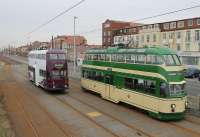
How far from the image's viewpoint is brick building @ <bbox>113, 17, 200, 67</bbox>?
70.0 meters

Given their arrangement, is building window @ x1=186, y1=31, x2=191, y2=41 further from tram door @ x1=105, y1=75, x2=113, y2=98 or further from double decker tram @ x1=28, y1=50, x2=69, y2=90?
tram door @ x1=105, y1=75, x2=113, y2=98

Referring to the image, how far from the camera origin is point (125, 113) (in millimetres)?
23109

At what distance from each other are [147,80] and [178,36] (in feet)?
211

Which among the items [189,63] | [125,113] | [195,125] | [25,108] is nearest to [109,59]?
[125,113]

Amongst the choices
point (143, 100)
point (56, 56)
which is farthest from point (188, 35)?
point (143, 100)

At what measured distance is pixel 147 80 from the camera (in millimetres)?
21531

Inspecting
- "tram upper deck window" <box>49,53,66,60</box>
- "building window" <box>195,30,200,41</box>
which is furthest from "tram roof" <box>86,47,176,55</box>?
"building window" <box>195,30,200,41</box>

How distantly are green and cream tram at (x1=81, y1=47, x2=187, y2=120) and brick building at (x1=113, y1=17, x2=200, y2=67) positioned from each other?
40.4m

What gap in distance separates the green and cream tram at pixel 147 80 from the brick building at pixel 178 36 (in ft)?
132

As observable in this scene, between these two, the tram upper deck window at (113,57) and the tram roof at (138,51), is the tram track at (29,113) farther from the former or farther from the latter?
the tram roof at (138,51)

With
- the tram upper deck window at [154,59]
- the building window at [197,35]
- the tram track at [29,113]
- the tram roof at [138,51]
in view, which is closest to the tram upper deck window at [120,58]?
the tram roof at [138,51]

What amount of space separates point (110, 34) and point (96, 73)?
91.4 m

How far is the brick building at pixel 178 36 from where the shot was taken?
6997 cm

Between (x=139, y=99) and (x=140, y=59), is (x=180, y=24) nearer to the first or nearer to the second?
(x=140, y=59)
